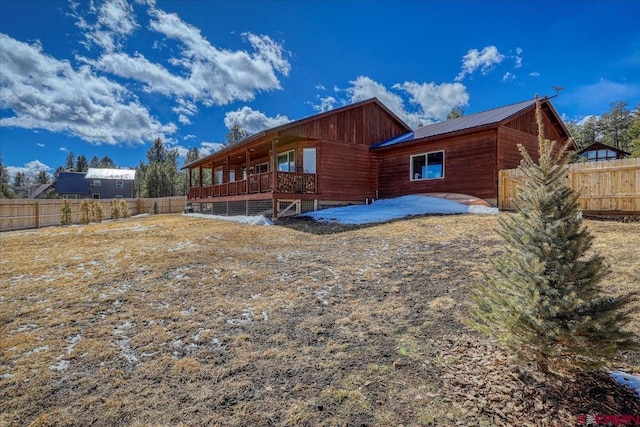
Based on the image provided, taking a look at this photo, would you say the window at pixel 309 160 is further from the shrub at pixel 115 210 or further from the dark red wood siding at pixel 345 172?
the shrub at pixel 115 210

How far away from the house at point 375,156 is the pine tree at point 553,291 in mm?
10625

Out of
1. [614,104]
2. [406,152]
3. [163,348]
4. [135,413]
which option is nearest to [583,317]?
[135,413]

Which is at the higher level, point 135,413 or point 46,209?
point 46,209

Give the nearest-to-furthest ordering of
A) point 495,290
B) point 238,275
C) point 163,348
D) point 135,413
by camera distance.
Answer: point 135,413 < point 495,290 < point 163,348 < point 238,275

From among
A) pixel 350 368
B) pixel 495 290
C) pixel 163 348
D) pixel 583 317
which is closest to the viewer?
pixel 583 317

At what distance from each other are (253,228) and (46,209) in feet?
60.0

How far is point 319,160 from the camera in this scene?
14906 millimetres

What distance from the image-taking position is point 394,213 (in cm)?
1248

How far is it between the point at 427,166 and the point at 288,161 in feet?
24.0

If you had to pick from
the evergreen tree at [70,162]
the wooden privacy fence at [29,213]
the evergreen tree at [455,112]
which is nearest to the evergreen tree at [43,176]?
the evergreen tree at [70,162]

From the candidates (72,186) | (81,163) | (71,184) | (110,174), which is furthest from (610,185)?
(81,163)

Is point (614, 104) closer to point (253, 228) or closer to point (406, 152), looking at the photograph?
point (406, 152)

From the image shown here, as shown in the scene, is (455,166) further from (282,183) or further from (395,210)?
(282,183)

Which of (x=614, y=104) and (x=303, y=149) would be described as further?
(x=614, y=104)
